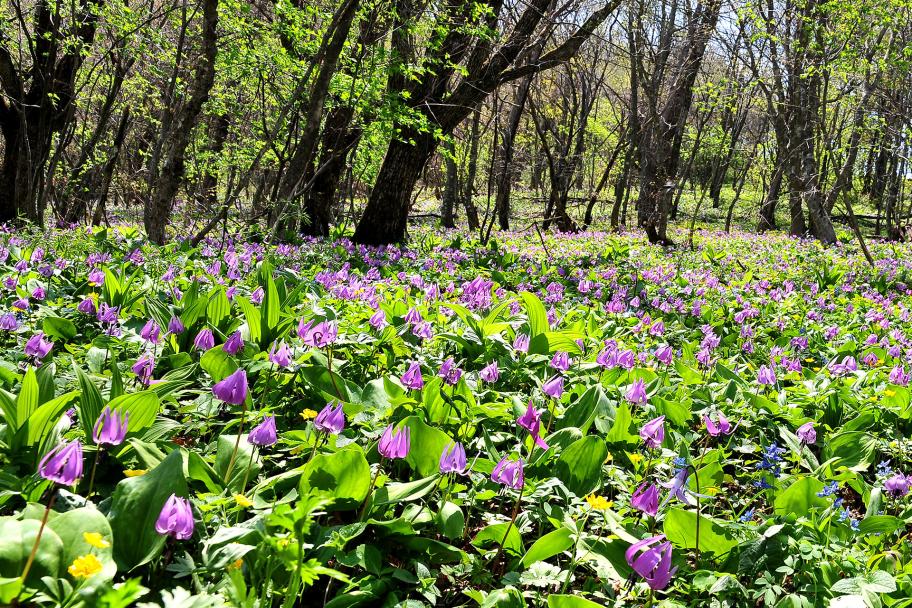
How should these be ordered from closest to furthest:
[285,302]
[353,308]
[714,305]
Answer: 1. [285,302]
2. [353,308]
3. [714,305]

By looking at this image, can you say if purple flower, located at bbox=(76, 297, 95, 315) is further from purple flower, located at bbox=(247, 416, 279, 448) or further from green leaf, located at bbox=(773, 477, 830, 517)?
green leaf, located at bbox=(773, 477, 830, 517)

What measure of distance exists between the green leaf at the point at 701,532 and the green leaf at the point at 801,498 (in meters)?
0.34

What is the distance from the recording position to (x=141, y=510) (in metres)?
1.34

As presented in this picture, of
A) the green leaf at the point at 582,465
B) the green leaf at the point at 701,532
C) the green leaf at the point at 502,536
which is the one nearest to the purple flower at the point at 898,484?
the green leaf at the point at 701,532

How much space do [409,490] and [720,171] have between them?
33.4 metres

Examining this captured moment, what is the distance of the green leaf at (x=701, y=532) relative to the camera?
62.8 inches

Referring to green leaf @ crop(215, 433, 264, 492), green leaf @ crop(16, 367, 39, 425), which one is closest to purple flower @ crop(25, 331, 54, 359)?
green leaf @ crop(16, 367, 39, 425)

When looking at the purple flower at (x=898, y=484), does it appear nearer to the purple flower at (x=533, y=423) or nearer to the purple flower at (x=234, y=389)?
the purple flower at (x=533, y=423)

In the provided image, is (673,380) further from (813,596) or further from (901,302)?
(901,302)

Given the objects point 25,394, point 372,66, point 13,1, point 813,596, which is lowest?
point 813,596

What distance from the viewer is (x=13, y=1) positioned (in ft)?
25.9

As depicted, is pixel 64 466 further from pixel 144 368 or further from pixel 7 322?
pixel 7 322

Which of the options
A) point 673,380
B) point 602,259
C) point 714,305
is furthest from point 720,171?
point 673,380

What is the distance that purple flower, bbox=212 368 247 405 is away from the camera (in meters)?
1.54
